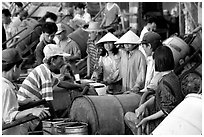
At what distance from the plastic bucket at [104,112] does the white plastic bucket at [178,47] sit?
3347 mm

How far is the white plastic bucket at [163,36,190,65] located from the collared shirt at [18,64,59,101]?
3.64 metres

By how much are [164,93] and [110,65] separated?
347cm

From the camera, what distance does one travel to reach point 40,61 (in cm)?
943

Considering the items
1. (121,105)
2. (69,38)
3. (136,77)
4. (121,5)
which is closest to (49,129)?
(121,105)

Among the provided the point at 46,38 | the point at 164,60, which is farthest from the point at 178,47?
the point at 164,60

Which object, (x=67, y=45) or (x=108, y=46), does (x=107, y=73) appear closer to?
(x=108, y=46)

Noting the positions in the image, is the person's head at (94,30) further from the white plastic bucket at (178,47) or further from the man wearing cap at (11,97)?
the man wearing cap at (11,97)

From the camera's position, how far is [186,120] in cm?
381

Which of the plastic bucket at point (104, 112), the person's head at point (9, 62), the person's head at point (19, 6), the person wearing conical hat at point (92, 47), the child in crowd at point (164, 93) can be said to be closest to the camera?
the child in crowd at point (164, 93)

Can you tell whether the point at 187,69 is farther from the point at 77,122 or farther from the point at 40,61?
the point at 77,122

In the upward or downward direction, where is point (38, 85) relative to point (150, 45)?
downward

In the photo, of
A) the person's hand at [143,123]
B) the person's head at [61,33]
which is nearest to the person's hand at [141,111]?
the person's hand at [143,123]

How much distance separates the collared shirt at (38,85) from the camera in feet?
21.4

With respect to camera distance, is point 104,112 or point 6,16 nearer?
point 104,112
